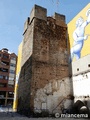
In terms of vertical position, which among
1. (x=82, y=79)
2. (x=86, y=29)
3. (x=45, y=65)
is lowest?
(x=82, y=79)

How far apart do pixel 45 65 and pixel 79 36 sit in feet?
11.1

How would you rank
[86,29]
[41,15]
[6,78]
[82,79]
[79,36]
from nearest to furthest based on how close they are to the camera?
[82,79]
[86,29]
[79,36]
[41,15]
[6,78]

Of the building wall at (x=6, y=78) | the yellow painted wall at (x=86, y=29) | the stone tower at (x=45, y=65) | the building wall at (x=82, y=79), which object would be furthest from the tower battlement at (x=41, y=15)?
the building wall at (x=6, y=78)

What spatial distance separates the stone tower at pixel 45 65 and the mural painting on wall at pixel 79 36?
1122 millimetres

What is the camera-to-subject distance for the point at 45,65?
36.4 ft

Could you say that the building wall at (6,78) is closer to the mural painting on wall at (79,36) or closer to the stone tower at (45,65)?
the stone tower at (45,65)

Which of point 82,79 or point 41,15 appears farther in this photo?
point 41,15

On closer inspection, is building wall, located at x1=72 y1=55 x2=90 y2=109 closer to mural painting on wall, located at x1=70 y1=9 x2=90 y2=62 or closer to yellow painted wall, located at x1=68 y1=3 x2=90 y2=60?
yellow painted wall, located at x1=68 y1=3 x2=90 y2=60

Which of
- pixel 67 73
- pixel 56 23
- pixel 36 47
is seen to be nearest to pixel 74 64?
pixel 67 73

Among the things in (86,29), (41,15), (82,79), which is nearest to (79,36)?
(86,29)

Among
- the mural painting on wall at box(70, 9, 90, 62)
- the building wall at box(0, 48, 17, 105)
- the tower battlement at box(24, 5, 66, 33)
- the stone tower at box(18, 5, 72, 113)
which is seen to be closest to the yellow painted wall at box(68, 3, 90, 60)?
the mural painting on wall at box(70, 9, 90, 62)

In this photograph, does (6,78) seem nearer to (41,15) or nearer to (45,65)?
(41,15)

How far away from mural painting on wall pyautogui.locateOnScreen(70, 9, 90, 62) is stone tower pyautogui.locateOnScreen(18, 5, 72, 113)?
3.68ft

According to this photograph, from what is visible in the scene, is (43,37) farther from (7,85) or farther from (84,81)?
(7,85)
